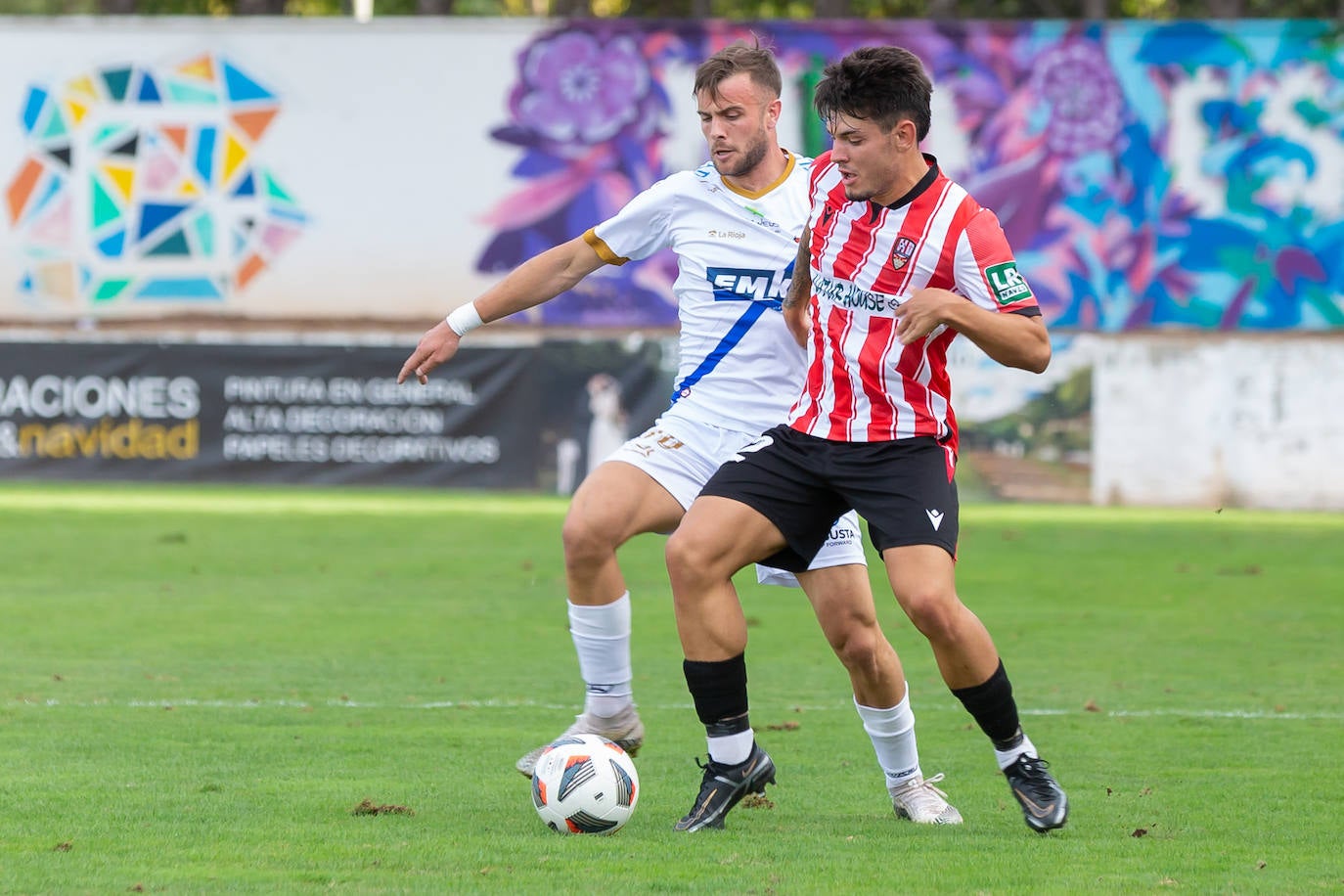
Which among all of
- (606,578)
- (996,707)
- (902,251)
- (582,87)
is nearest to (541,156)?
(582,87)

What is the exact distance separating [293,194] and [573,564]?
1719 cm

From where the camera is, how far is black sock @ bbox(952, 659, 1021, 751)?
5.16 m

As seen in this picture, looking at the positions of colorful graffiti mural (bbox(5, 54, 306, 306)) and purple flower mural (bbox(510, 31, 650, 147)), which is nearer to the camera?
purple flower mural (bbox(510, 31, 650, 147))

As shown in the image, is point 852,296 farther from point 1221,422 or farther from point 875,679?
point 1221,422

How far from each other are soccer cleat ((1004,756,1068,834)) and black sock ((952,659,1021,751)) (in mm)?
70

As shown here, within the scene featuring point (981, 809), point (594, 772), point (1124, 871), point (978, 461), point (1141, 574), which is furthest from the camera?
point (978, 461)

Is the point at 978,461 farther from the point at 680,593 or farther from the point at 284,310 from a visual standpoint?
the point at 680,593

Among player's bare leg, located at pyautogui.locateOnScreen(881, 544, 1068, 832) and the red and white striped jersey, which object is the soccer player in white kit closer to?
the red and white striped jersey

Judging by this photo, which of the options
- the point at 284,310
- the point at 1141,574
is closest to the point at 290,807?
the point at 1141,574

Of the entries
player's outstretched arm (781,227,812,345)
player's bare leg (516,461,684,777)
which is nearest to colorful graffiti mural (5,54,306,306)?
player's bare leg (516,461,684,777)

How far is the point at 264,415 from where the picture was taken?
19203 millimetres

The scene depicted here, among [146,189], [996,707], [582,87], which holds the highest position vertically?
[582,87]

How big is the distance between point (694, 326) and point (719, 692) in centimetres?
146

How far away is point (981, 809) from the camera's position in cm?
568
